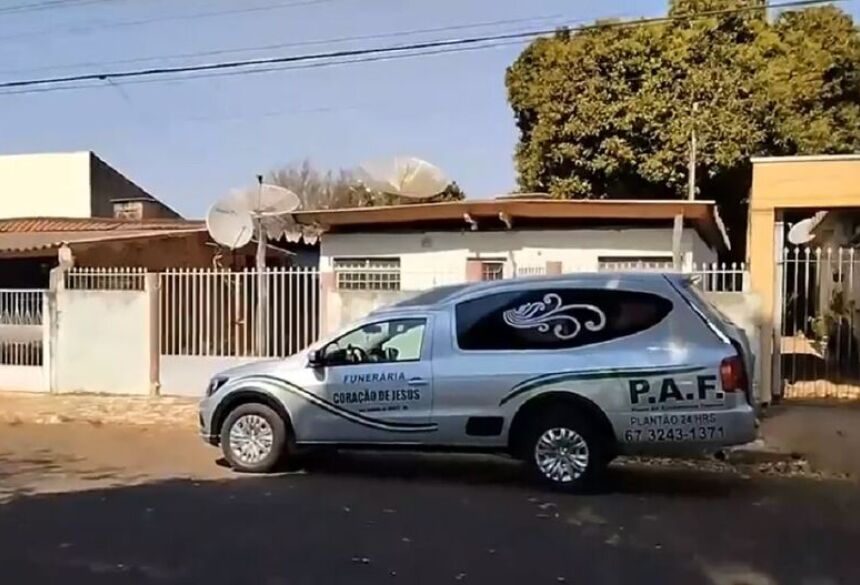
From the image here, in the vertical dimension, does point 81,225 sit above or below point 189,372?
above

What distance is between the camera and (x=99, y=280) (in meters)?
17.5

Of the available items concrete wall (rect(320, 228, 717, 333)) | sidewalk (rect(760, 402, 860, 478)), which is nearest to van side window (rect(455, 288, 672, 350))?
sidewalk (rect(760, 402, 860, 478))

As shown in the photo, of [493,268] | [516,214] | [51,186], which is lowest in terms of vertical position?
[493,268]

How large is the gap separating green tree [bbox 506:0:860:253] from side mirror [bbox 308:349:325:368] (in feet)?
56.7

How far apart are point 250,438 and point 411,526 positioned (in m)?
3.02

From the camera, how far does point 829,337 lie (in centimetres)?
2180

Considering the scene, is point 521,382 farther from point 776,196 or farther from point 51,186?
point 51,186

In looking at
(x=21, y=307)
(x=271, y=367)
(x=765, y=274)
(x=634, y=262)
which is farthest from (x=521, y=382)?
(x=21, y=307)

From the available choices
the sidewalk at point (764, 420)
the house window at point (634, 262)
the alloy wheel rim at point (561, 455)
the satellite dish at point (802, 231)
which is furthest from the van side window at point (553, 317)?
the satellite dish at point (802, 231)

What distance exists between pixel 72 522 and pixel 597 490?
4383 mm

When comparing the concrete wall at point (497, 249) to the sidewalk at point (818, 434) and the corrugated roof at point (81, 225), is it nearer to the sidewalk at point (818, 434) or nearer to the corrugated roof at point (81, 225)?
the sidewalk at point (818, 434)

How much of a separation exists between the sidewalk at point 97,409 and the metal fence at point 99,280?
1854 millimetres

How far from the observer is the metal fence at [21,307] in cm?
1747

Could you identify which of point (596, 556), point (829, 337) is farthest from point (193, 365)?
point (829, 337)
